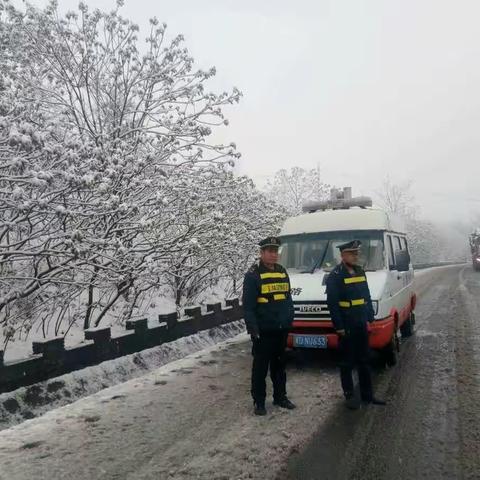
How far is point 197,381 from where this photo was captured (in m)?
6.09

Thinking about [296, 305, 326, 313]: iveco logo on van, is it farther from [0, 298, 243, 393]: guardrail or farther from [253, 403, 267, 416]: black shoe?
[0, 298, 243, 393]: guardrail

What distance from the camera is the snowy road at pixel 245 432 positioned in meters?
3.51

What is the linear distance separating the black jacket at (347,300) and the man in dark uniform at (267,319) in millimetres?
574

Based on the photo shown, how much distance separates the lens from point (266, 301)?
4.83m

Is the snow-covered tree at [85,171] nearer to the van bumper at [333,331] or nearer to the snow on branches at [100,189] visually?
the snow on branches at [100,189]

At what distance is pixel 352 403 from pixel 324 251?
116 inches

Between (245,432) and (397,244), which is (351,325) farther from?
(397,244)

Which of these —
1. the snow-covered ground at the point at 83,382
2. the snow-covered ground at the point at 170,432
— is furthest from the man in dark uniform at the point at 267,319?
the snow-covered ground at the point at 83,382

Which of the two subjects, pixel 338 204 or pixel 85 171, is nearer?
pixel 85 171

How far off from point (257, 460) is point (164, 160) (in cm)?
780

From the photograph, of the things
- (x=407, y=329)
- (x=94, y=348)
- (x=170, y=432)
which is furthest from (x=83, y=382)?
(x=407, y=329)

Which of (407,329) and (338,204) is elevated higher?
(338,204)

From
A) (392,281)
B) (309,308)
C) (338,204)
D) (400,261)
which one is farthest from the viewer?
(338,204)

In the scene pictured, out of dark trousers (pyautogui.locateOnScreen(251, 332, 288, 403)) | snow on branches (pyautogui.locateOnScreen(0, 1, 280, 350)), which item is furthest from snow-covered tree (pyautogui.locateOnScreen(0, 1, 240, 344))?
dark trousers (pyautogui.locateOnScreen(251, 332, 288, 403))
